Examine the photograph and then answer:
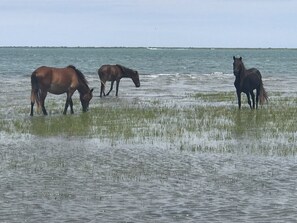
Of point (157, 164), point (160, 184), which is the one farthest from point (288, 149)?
point (160, 184)

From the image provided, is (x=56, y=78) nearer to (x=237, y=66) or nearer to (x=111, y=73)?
(x=237, y=66)

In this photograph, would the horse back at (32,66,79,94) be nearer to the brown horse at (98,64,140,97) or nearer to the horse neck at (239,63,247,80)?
the horse neck at (239,63,247,80)

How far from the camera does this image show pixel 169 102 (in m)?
26.5

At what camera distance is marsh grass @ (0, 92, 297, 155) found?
1443cm

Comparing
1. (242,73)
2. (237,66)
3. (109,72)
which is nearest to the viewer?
(237,66)

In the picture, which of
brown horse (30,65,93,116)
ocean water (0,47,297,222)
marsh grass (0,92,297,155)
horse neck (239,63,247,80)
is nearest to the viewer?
ocean water (0,47,297,222)

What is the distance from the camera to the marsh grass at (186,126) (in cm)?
1443

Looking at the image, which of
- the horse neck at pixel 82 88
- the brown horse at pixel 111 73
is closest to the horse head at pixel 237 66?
the horse neck at pixel 82 88

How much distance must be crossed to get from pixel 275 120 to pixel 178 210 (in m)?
10.7

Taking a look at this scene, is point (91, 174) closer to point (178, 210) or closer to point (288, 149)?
point (178, 210)

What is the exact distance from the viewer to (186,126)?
1742 centimetres

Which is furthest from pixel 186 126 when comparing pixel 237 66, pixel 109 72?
pixel 109 72

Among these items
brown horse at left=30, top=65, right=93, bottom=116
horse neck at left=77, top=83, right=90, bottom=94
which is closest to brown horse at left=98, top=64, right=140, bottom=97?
horse neck at left=77, top=83, right=90, bottom=94

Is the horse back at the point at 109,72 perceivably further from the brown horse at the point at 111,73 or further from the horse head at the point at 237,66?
the horse head at the point at 237,66
